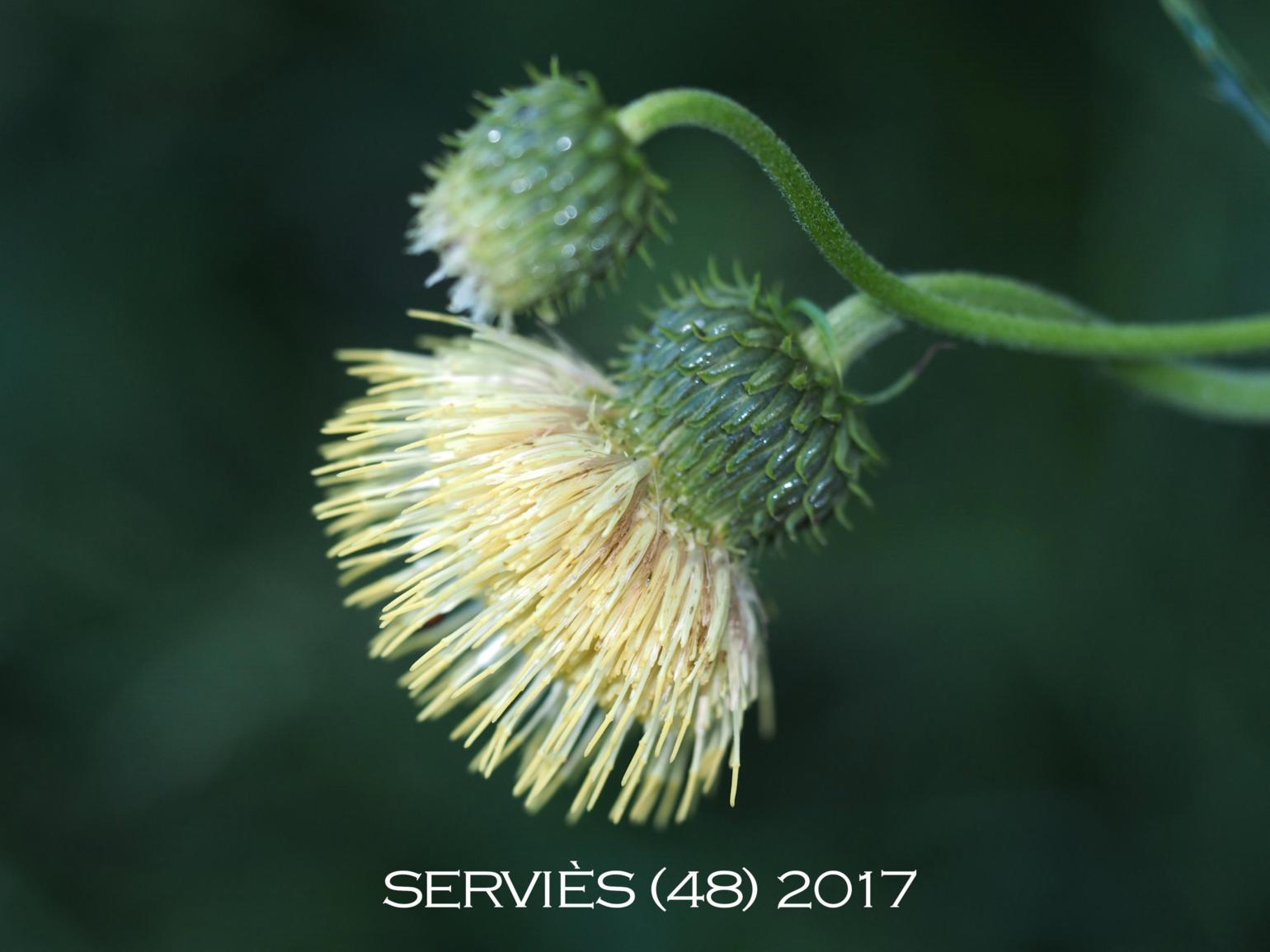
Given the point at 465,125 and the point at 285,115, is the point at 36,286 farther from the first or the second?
the point at 465,125

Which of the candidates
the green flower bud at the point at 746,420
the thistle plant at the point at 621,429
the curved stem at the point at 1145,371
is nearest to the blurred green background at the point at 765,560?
the curved stem at the point at 1145,371

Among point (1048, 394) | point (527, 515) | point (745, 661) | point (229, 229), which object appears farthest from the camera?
point (229, 229)

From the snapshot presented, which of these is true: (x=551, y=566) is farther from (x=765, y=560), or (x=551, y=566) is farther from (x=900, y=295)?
(x=765, y=560)

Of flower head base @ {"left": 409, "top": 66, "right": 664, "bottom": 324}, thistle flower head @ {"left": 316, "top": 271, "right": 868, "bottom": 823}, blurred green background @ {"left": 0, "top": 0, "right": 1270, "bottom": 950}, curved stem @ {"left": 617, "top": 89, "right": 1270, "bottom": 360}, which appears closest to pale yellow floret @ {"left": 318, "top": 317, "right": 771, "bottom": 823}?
thistle flower head @ {"left": 316, "top": 271, "right": 868, "bottom": 823}

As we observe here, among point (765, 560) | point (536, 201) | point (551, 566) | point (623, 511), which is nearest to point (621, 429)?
point (623, 511)

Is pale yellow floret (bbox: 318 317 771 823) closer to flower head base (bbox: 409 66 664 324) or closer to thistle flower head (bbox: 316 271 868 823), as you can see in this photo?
thistle flower head (bbox: 316 271 868 823)

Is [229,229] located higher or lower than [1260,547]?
higher

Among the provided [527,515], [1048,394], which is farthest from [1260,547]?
[527,515]
